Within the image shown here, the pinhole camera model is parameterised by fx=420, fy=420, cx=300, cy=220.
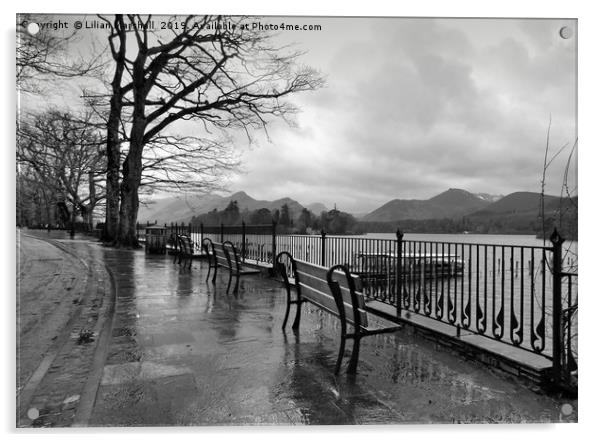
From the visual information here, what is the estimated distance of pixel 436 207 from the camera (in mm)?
13375

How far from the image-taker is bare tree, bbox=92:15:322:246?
191 inches

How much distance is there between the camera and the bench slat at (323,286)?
138 inches

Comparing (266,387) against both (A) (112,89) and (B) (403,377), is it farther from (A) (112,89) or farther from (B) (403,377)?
(A) (112,89)

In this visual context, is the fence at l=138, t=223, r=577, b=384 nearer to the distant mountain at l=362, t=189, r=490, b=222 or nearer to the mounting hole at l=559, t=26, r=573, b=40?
the distant mountain at l=362, t=189, r=490, b=222

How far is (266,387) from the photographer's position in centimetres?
325

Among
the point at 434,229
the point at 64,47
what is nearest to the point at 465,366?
the point at 64,47

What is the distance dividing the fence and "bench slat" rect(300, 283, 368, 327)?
60 centimetres

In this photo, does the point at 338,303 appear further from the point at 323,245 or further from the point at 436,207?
the point at 436,207

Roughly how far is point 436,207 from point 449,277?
7.32 meters

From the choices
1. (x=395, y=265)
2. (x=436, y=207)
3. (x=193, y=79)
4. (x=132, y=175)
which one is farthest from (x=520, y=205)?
(x=132, y=175)

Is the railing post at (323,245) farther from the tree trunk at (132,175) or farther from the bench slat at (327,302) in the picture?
the tree trunk at (132,175)

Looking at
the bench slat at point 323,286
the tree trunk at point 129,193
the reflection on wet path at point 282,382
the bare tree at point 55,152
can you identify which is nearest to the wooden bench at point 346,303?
the bench slat at point 323,286

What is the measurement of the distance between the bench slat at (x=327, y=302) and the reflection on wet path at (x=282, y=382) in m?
0.44

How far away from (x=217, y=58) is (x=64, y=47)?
142 inches
